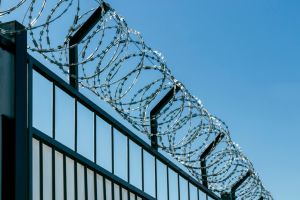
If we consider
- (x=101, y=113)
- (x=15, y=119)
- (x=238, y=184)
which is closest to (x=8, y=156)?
(x=15, y=119)

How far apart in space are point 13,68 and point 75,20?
1.35m

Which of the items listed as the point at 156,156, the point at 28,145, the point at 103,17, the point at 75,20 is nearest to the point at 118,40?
the point at 103,17

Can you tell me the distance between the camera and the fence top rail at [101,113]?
539 inches

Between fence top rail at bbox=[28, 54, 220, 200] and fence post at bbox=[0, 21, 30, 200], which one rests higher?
fence top rail at bbox=[28, 54, 220, 200]

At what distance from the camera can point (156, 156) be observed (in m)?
19.7

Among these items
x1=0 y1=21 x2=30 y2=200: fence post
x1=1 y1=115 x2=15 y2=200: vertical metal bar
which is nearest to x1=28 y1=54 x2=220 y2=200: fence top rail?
x1=0 y1=21 x2=30 y2=200: fence post

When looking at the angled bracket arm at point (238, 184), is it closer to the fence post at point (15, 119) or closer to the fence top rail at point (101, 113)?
the fence top rail at point (101, 113)

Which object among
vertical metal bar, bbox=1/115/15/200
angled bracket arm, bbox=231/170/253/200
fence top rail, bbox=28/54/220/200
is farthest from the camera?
angled bracket arm, bbox=231/170/253/200

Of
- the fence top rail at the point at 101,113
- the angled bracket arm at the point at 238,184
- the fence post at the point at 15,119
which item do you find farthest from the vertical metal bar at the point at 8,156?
the angled bracket arm at the point at 238,184

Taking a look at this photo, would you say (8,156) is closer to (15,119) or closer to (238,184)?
(15,119)

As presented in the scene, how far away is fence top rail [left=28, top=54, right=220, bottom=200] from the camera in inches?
539

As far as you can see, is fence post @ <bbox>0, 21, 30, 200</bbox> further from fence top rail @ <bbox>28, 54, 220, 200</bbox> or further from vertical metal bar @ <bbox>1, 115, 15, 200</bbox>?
fence top rail @ <bbox>28, 54, 220, 200</bbox>

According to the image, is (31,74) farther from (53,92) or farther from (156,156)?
(156,156)

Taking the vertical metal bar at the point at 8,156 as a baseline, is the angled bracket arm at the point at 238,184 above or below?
above
